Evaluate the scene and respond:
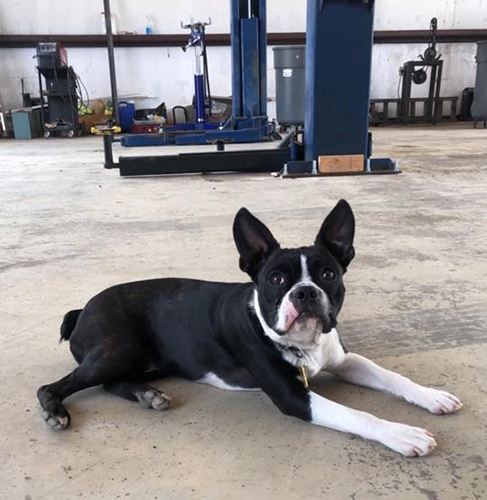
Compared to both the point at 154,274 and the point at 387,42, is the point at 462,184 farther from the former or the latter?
the point at 387,42

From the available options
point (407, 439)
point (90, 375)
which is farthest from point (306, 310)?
point (90, 375)

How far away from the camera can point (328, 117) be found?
18.8 feet

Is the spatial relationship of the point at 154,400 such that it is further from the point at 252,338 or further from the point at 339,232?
the point at 339,232

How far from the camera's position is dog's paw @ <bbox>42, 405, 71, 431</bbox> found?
164cm

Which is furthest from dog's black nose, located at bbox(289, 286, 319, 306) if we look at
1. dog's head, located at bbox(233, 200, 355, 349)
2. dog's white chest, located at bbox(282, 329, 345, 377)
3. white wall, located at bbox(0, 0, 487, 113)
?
white wall, located at bbox(0, 0, 487, 113)

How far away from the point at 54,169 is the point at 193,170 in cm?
203

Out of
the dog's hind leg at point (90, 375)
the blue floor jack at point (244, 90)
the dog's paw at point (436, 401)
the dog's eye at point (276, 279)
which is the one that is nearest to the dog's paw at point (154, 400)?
the dog's hind leg at point (90, 375)

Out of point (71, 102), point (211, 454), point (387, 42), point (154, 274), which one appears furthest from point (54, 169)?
point (387, 42)

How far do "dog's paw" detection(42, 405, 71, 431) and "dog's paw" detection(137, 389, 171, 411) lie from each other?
226mm

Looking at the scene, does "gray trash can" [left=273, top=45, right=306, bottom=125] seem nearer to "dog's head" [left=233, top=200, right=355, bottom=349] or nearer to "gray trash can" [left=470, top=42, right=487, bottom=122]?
"gray trash can" [left=470, top=42, right=487, bottom=122]

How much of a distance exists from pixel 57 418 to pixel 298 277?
2.71ft

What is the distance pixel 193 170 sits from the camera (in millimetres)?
6188

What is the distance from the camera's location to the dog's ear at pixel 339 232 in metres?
1.72

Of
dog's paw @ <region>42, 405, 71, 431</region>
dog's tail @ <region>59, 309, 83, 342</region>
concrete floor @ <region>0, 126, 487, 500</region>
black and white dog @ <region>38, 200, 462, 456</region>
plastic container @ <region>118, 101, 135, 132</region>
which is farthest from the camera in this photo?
plastic container @ <region>118, 101, 135, 132</region>
